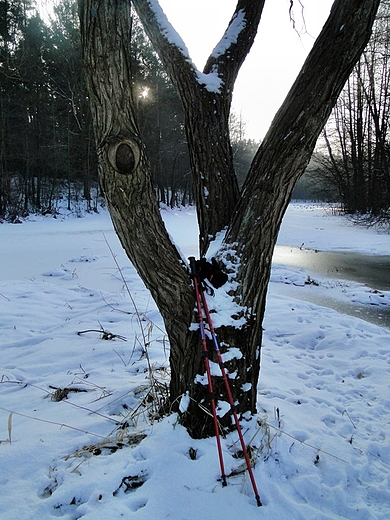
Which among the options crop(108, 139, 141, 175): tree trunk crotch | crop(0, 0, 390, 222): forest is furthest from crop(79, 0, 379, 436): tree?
crop(0, 0, 390, 222): forest

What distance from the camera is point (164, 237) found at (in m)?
2.03

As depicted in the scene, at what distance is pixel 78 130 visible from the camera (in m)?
21.7

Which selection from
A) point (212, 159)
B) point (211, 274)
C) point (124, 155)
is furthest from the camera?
point (212, 159)

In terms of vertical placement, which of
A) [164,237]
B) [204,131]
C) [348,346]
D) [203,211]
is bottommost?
[348,346]

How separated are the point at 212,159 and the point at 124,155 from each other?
69 cm

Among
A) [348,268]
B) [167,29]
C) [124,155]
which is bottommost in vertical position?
[348,268]

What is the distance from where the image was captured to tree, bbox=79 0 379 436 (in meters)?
1.78

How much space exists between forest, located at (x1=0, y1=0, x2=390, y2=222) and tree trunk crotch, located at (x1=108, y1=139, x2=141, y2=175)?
13869 mm

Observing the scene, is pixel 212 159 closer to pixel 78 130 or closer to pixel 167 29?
pixel 167 29

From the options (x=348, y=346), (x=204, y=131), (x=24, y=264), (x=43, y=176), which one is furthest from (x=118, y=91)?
(x=43, y=176)

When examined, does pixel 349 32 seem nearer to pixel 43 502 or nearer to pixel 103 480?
pixel 103 480

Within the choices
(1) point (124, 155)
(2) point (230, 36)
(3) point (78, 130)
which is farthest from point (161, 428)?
(3) point (78, 130)

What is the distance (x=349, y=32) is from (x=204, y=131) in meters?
0.93

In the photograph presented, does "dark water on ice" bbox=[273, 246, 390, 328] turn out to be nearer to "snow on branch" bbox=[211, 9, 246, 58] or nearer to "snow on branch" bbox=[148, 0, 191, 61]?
"snow on branch" bbox=[211, 9, 246, 58]
